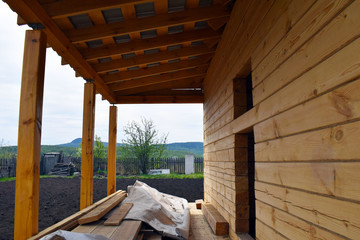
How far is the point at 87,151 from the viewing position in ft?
15.3

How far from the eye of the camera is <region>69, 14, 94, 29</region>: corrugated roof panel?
10.9 ft

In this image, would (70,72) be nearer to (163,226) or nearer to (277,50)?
(163,226)

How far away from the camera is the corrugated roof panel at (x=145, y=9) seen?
3.31m

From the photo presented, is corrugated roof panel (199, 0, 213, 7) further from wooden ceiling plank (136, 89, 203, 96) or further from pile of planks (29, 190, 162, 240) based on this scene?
wooden ceiling plank (136, 89, 203, 96)

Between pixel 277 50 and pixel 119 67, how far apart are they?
3327 millimetres

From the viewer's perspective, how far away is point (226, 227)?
12.6 feet

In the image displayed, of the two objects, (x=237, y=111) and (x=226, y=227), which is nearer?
(x=237, y=111)

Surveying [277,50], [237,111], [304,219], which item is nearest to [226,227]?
[237,111]

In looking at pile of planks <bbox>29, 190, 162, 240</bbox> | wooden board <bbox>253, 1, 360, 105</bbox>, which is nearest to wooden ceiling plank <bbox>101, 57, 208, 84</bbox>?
pile of planks <bbox>29, 190, 162, 240</bbox>

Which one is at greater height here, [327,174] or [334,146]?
[334,146]

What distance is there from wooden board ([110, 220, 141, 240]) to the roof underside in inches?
91.6

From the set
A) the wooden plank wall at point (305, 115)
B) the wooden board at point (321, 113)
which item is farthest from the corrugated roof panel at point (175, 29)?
the wooden board at point (321, 113)

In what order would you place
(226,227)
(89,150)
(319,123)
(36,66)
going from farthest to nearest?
(89,150) → (226,227) → (36,66) → (319,123)

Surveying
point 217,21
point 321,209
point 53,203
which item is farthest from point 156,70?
point 53,203
